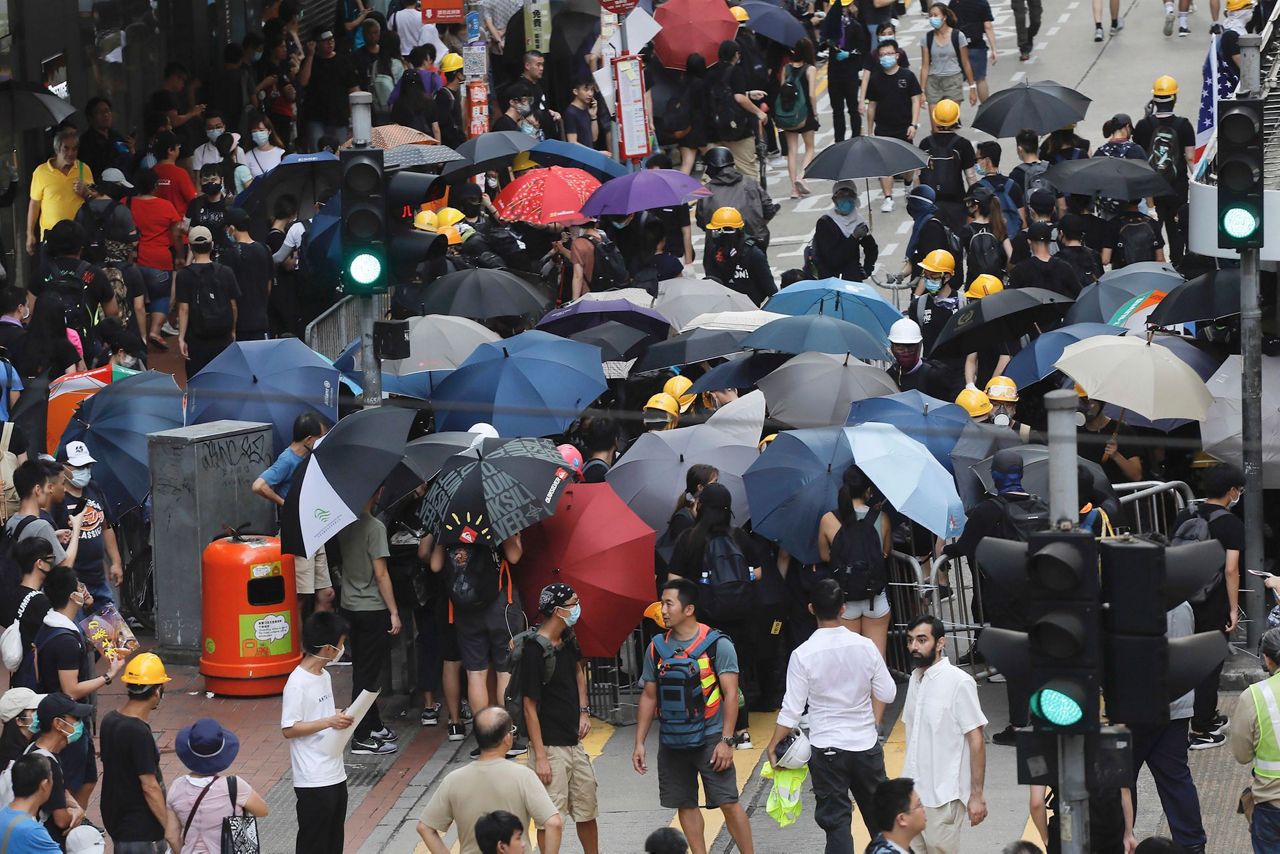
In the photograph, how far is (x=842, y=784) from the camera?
1088cm

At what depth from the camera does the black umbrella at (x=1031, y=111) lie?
21.2 m

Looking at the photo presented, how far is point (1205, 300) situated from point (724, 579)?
4146 mm

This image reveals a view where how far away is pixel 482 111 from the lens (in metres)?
23.6

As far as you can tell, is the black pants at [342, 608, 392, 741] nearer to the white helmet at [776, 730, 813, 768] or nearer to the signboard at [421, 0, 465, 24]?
the white helmet at [776, 730, 813, 768]

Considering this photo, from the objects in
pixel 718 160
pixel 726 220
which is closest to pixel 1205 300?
pixel 726 220

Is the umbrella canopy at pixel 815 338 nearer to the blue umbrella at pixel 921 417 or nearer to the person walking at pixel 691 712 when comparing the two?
the blue umbrella at pixel 921 417

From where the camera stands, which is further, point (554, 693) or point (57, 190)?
point (57, 190)

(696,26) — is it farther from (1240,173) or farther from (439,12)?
(1240,173)

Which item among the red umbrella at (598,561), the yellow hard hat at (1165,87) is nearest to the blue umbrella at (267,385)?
the red umbrella at (598,561)

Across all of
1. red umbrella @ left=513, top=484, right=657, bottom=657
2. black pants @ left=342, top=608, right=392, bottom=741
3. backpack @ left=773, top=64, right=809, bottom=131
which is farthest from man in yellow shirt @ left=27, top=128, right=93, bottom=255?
red umbrella @ left=513, top=484, right=657, bottom=657

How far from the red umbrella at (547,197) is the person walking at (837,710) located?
9184 mm

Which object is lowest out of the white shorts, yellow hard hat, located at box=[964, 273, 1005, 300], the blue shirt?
the white shorts

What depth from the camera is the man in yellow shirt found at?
20125 millimetres

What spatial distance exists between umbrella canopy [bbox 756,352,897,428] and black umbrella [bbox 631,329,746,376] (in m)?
0.98
